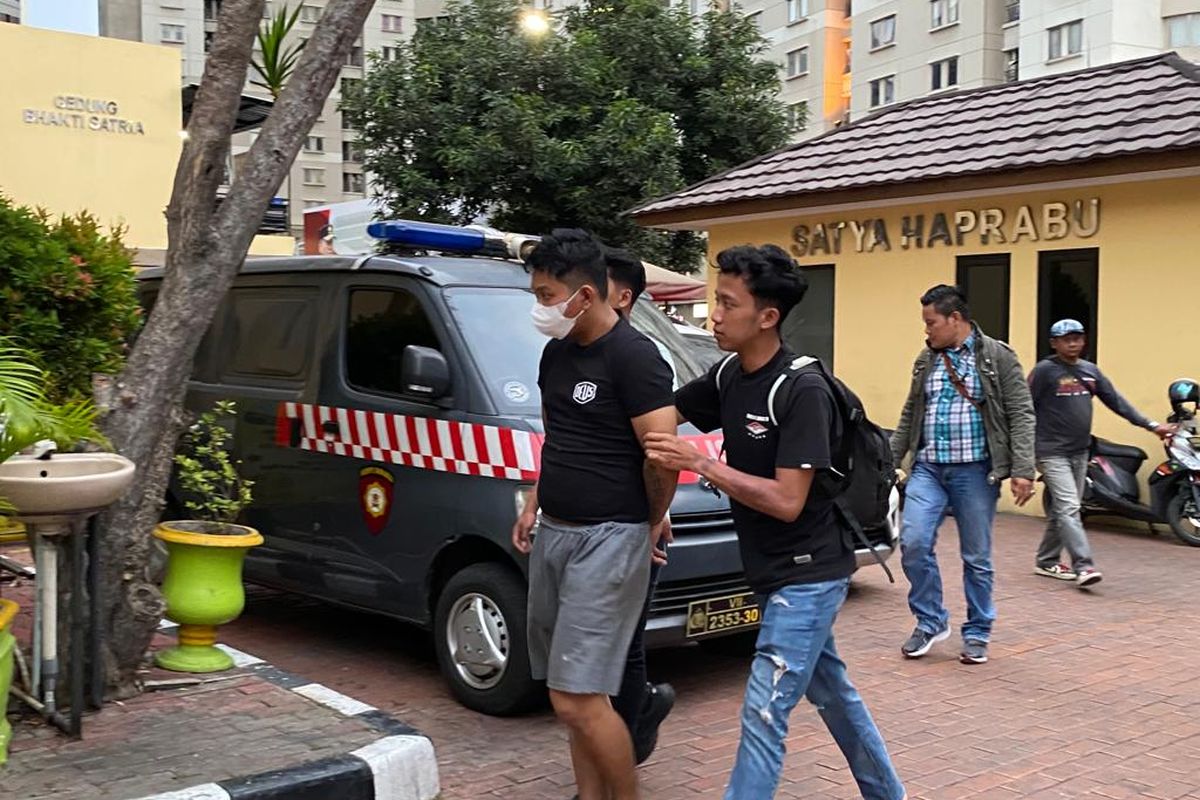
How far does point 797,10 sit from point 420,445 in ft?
146

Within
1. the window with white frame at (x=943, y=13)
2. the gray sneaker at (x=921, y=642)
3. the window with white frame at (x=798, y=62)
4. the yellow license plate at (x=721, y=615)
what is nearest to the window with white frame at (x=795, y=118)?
the gray sneaker at (x=921, y=642)

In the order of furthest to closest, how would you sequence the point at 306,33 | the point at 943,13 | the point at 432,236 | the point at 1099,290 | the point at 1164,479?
the point at 306,33 < the point at 943,13 < the point at 1099,290 < the point at 1164,479 < the point at 432,236

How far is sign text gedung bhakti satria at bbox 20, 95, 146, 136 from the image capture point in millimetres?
16531

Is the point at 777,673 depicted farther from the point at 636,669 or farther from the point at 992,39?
the point at 992,39

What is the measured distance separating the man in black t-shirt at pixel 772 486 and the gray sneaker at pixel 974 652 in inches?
111

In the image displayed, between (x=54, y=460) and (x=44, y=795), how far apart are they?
119cm

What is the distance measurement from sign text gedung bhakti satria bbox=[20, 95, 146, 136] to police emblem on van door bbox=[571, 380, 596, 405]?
14944 mm

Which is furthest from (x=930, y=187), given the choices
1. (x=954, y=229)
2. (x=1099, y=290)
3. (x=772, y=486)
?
(x=772, y=486)

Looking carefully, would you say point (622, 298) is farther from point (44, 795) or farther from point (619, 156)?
point (619, 156)

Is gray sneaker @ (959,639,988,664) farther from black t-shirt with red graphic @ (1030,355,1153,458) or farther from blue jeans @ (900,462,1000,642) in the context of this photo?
Result: black t-shirt with red graphic @ (1030,355,1153,458)

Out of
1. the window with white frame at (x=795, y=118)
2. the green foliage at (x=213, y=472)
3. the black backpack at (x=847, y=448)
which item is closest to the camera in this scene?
the black backpack at (x=847, y=448)

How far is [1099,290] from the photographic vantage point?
450 inches

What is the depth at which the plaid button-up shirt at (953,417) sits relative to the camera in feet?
20.8

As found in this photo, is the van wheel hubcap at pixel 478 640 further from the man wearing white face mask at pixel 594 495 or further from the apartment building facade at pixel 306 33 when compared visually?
the apartment building facade at pixel 306 33
